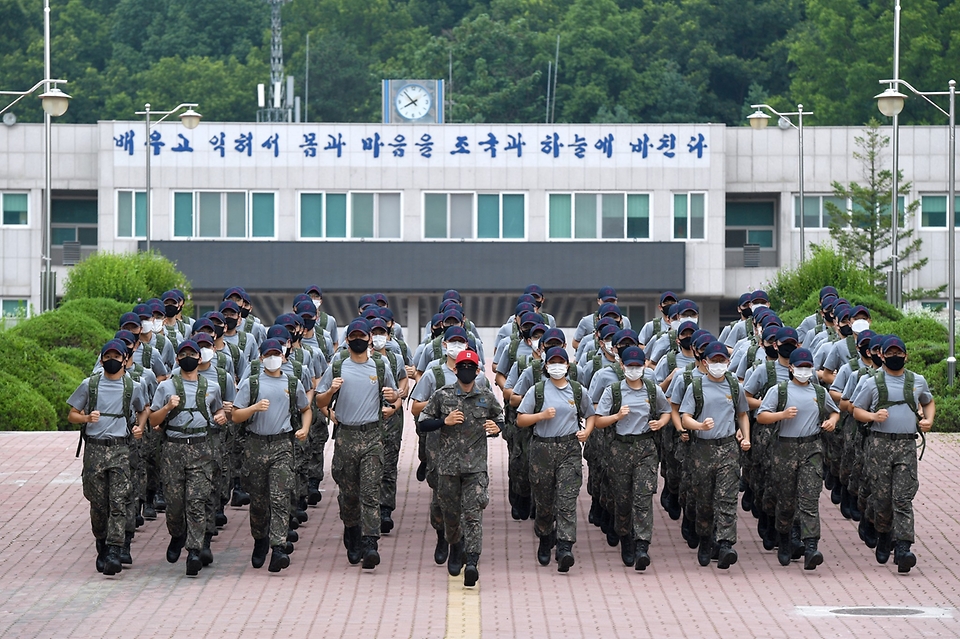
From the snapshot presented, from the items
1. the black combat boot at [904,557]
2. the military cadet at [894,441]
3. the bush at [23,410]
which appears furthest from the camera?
the bush at [23,410]

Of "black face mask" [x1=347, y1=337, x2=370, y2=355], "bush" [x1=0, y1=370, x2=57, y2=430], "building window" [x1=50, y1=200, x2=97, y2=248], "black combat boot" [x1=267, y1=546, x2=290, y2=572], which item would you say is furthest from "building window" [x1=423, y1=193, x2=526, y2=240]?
"black combat boot" [x1=267, y1=546, x2=290, y2=572]

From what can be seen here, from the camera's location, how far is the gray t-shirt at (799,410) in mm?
15875

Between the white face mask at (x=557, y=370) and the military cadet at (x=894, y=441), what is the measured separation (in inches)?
100

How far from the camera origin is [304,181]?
5231 centimetres

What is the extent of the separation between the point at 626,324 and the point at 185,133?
33.6m

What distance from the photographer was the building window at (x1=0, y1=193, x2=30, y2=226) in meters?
53.9

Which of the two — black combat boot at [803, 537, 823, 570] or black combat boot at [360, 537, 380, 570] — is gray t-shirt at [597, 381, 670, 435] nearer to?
black combat boot at [803, 537, 823, 570]

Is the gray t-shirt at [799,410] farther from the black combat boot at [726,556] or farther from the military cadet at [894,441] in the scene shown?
the black combat boot at [726,556]

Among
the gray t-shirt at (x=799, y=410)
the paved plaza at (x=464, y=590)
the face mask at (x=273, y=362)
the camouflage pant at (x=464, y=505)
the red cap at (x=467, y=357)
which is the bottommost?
the paved plaza at (x=464, y=590)

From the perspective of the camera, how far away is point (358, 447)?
51.8ft

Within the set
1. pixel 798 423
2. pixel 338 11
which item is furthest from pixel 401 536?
pixel 338 11

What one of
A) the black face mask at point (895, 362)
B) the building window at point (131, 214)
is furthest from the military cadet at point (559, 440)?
the building window at point (131, 214)

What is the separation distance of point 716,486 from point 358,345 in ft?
10.9

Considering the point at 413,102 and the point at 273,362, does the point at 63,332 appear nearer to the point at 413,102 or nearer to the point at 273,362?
the point at 273,362
